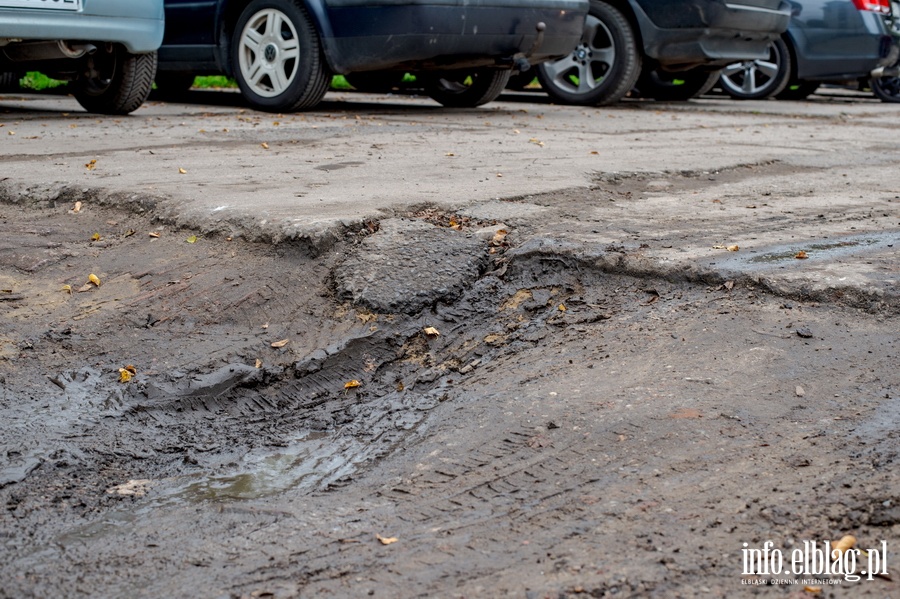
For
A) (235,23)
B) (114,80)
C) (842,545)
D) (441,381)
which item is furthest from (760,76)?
(842,545)

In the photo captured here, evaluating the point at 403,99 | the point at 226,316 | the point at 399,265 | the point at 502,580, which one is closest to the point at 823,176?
the point at 399,265

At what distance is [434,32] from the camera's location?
6746 millimetres

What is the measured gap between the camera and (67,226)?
3734 mm

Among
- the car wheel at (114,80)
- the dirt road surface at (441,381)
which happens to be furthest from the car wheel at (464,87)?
the dirt road surface at (441,381)

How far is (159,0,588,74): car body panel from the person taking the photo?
6.69 metres

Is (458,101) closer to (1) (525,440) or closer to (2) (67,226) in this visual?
(2) (67,226)

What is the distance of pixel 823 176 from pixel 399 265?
2659 millimetres

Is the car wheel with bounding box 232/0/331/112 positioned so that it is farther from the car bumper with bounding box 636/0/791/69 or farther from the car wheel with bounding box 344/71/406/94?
the car bumper with bounding box 636/0/791/69

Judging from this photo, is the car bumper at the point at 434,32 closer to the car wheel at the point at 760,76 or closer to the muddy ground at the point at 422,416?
the muddy ground at the point at 422,416

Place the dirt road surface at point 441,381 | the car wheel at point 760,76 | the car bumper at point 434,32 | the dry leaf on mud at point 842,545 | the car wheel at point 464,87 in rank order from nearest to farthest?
the dry leaf on mud at point 842,545 → the dirt road surface at point 441,381 → the car bumper at point 434,32 → the car wheel at point 464,87 → the car wheel at point 760,76

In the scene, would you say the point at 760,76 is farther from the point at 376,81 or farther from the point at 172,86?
the point at 172,86

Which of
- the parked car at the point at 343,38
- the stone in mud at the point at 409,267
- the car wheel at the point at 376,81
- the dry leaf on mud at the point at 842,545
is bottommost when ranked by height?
the dry leaf on mud at the point at 842,545

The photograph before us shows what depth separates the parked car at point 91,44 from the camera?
18.8 ft

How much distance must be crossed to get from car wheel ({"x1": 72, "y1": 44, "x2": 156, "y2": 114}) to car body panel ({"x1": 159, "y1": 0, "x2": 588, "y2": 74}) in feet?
2.67
